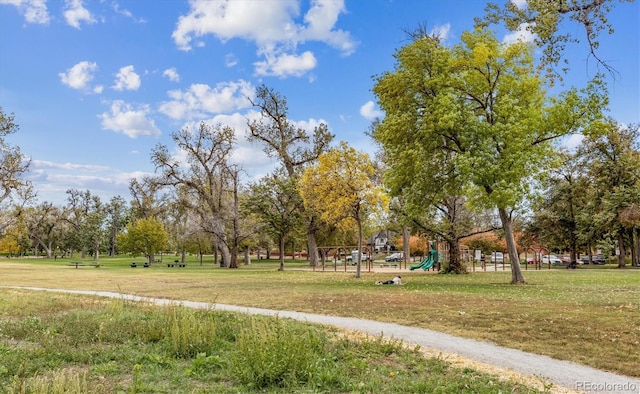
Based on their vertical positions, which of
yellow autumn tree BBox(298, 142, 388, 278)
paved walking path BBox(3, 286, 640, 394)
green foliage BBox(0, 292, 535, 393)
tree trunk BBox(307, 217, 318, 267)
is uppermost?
yellow autumn tree BBox(298, 142, 388, 278)

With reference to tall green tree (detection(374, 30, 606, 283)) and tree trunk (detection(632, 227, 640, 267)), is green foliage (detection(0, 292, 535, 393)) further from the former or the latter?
tree trunk (detection(632, 227, 640, 267))

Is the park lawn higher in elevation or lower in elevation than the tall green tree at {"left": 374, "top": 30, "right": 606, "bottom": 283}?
lower

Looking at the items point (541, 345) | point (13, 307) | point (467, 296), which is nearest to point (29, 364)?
point (13, 307)

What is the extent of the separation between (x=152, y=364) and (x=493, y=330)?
6.19m

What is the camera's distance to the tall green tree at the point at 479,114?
61.7ft

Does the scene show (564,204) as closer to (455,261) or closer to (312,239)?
(455,261)

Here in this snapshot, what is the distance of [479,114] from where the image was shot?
20781 mm

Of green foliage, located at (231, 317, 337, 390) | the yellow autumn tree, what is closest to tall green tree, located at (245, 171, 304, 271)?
the yellow autumn tree

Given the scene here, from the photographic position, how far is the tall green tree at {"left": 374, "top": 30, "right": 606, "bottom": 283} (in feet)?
61.7

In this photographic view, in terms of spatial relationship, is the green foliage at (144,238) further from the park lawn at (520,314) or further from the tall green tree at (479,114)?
the park lawn at (520,314)

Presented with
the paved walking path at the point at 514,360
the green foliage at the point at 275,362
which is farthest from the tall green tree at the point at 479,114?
the green foliage at the point at 275,362

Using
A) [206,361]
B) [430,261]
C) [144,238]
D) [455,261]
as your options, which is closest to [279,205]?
[430,261]

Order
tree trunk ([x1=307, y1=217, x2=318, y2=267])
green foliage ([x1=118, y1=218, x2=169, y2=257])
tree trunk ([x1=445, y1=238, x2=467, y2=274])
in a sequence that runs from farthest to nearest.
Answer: green foliage ([x1=118, y1=218, x2=169, y2=257]) → tree trunk ([x1=307, y1=217, x2=318, y2=267]) → tree trunk ([x1=445, y1=238, x2=467, y2=274])

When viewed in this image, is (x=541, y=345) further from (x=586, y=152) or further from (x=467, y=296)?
(x=586, y=152)
